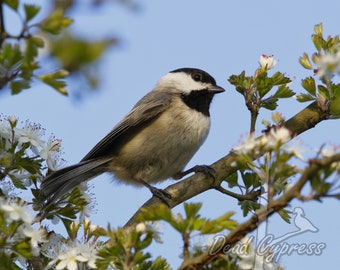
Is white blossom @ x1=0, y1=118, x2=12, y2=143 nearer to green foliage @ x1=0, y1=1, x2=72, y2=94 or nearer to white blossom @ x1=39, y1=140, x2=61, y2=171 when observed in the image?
white blossom @ x1=39, y1=140, x2=61, y2=171

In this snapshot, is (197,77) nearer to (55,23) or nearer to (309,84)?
(309,84)

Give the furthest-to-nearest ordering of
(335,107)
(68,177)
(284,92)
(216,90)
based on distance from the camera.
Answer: (216,90) < (68,177) < (284,92) < (335,107)

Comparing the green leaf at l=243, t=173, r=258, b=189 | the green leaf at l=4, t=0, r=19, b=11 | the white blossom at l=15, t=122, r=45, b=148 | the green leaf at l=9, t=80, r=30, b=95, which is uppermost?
the green leaf at l=4, t=0, r=19, b=11

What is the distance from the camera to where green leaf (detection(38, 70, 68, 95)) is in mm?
1593

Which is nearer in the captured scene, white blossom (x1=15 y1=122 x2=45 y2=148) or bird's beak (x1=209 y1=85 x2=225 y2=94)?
white blossom (x1=15 y1=122 x2=45 y2=148)

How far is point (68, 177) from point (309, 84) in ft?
5.07

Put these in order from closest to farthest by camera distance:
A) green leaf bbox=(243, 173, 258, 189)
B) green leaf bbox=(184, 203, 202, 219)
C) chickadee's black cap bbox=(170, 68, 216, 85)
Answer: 1. green leaf bbox=(184, 203, 202, 219)
2. green leaf bbox=(243, 173, 258, 189)
3. chickadee's black cap bbox=(170, 68, 216, 85)

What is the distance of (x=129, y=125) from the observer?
4.14 m

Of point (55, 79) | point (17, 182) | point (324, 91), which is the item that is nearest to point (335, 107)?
point (324, 91)

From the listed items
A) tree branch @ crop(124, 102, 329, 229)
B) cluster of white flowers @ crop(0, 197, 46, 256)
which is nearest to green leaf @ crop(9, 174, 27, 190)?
cluster of white flowers @ crop(0, 197, 46, 256)

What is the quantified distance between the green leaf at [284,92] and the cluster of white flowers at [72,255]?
1.30m

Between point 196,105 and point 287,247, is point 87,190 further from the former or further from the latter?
point 196,105

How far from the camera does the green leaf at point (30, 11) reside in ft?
4.76

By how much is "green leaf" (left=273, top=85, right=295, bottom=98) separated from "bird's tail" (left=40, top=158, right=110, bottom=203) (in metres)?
1.14
